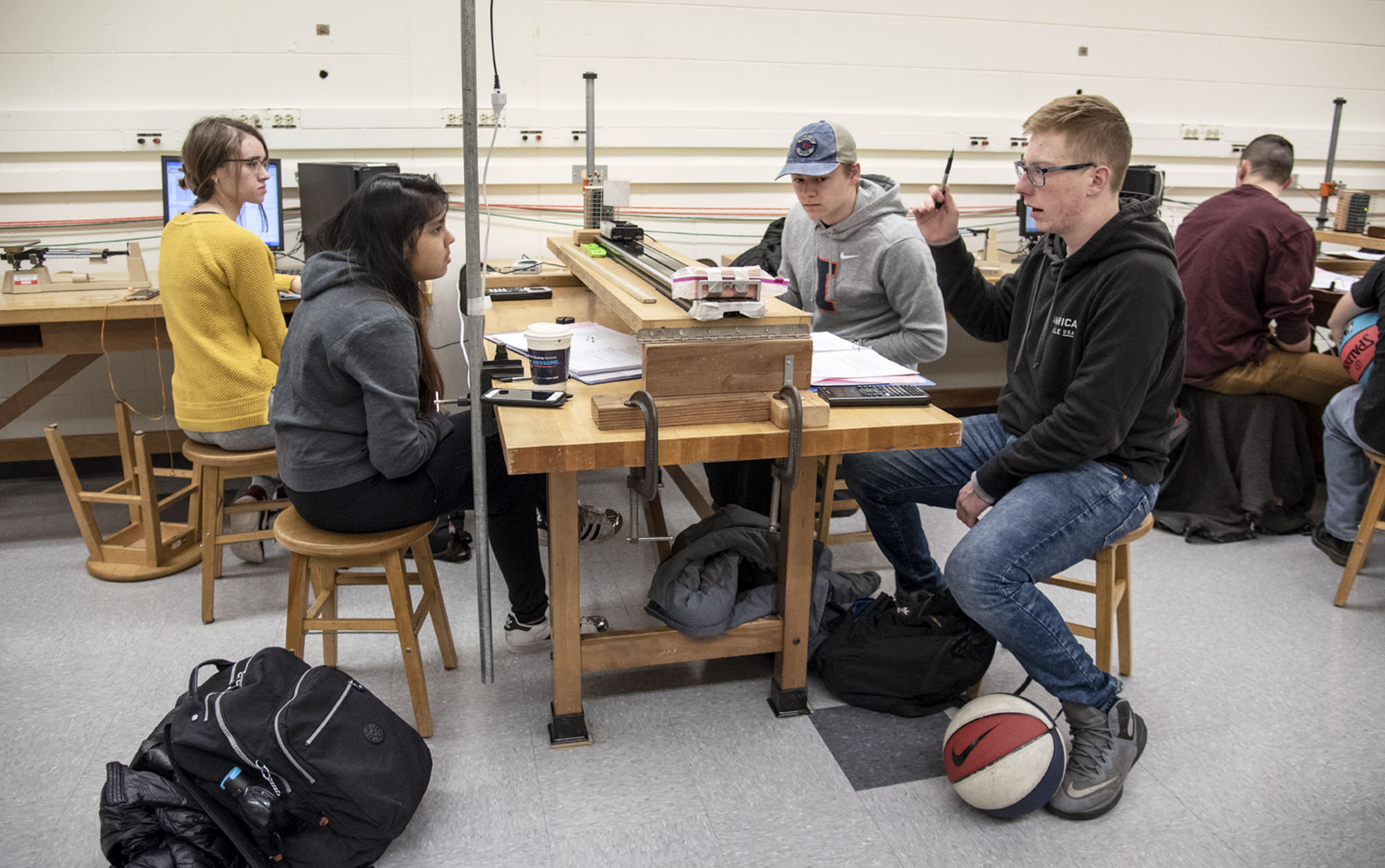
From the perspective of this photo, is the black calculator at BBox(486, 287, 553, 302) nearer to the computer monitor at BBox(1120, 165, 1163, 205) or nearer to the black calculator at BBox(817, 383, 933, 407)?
the black calculator at BBox(817, 383, 933, 407)

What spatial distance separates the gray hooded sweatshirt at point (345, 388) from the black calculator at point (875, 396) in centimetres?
81

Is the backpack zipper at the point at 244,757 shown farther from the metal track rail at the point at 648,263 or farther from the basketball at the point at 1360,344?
the basketball at the point at 1360,344

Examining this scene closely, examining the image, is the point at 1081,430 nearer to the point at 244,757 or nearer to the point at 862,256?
the point at 862,256

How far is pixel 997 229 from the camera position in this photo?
14.4ft

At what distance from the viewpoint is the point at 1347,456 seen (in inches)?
116

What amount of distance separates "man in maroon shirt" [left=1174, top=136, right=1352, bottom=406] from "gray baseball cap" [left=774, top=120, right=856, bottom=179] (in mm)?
1436

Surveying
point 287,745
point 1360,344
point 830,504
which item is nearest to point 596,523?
point 830,504

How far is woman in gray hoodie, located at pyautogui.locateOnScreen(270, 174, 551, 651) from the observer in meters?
1.88

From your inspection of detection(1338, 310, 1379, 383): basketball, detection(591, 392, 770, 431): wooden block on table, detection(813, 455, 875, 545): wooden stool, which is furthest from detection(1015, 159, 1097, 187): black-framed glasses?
detection(1338, 310, 1379, 383): basketball

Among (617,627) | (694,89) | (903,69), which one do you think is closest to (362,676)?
(617,627)

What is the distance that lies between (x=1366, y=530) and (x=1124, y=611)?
932mm

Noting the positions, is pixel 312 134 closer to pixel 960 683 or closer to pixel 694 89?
pixel 694 89

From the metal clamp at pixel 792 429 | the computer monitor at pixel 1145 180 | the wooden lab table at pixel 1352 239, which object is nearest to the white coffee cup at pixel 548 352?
the metal clamp at pixel 792 429

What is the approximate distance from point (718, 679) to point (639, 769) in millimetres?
373
